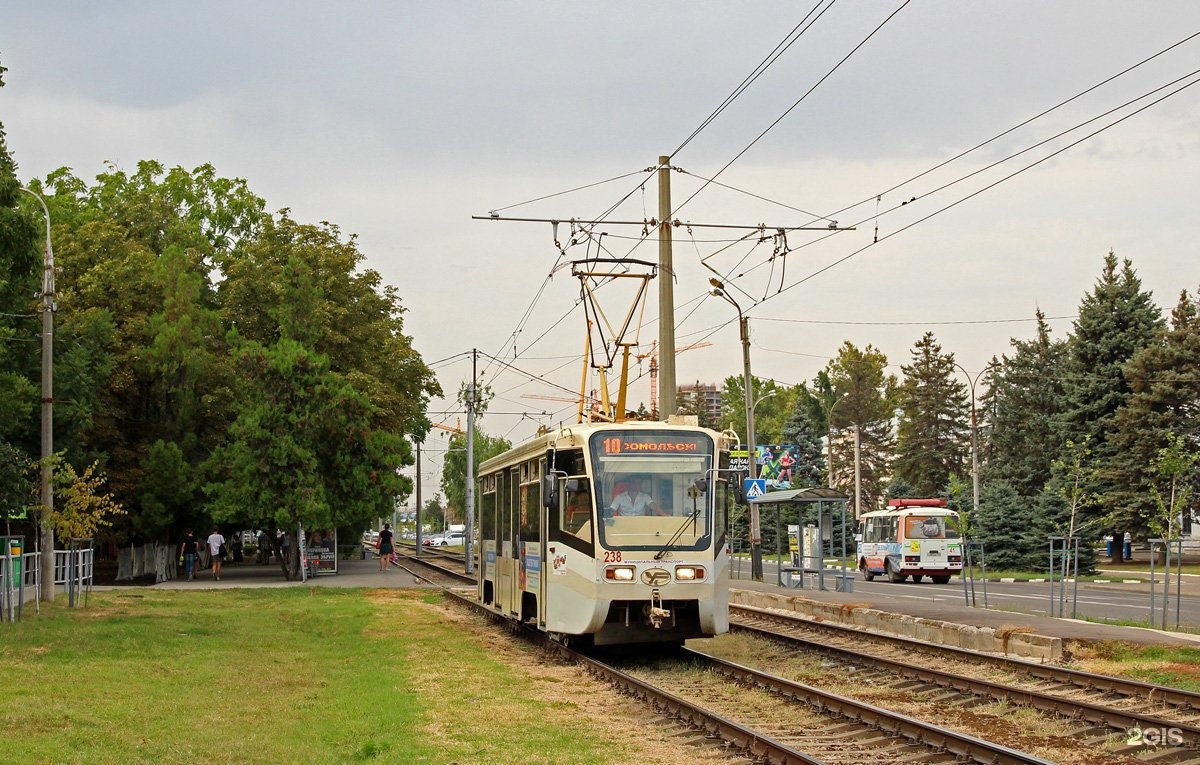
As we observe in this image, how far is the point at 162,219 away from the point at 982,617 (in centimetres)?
3725

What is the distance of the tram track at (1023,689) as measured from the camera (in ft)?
36.8

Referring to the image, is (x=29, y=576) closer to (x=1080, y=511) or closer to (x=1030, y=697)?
(x=1030, y=697)

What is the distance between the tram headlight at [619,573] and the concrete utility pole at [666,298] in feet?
31.3

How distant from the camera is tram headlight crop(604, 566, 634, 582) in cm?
1653

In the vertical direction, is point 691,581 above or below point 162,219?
below

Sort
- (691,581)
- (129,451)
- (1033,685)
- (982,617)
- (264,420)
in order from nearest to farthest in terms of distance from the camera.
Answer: (1033,685)
(691,581)
(982,617)
(264,420)
(129,451)

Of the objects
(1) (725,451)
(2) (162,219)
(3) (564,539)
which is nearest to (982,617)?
(1) (725,451)

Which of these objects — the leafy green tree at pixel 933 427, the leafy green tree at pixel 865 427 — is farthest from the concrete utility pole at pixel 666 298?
the leafy green tree at pixel 865 427

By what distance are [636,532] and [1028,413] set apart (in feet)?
172

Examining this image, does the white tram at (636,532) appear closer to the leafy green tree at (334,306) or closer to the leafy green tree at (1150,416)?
the leafy green tree at (334,306)

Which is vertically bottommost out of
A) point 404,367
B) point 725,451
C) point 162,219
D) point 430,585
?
point 430,585

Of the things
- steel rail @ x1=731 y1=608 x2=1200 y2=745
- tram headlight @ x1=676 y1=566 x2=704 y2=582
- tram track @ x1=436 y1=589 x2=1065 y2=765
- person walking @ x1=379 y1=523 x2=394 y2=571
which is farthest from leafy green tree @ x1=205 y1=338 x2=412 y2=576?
steel rail @ x1=731 y1=608 x2=1200 y2=745

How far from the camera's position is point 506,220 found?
2588cm

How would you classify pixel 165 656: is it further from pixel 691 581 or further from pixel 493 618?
pixel 493 618
